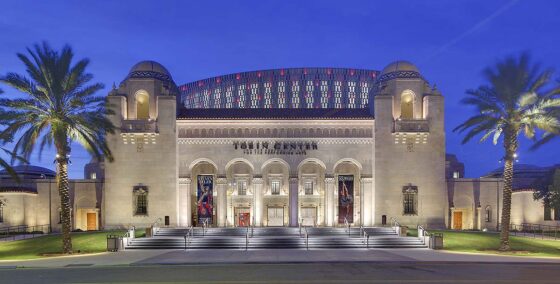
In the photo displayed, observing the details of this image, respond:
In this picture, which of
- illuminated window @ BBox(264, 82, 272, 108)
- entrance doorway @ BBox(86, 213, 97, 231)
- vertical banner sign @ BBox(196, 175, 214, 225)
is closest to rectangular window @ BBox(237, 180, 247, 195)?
vertical banner sign @ BBox(196, 175, 214, 225)

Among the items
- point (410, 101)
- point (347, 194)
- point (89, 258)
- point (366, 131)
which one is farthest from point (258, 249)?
point (410, 101)

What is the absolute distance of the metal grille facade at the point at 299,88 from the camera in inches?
5719

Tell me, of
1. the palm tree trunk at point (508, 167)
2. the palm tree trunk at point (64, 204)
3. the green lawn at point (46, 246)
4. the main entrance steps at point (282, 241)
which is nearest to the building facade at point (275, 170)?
the main entrance steps at point (282, 241)

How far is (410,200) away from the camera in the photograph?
44812 millimetres

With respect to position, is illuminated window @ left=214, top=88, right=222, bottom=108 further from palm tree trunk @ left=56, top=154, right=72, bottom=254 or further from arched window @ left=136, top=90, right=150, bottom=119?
palm tree trunk @ left=56, top=154, right=72, bottom=254

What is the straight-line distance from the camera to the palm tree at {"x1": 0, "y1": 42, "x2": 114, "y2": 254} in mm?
31688

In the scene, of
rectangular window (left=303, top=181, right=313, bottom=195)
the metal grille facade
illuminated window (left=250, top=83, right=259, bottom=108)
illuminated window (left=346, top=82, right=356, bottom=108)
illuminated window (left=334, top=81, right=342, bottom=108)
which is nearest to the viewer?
rectangular window (left=303, top=181, right=313, bottom=195)

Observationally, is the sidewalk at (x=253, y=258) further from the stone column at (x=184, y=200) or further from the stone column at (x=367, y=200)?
the stone column at (x=367, y=200)

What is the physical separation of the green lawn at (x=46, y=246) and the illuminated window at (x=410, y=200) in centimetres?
2390

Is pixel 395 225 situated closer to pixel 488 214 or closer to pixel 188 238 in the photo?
pixel 488 214

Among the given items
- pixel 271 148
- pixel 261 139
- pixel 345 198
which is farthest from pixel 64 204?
pixel 345 198

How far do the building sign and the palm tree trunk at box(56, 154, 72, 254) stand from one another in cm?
1579

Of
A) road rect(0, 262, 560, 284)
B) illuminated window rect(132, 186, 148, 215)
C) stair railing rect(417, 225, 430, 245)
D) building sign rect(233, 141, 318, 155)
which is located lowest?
stair railing rect(417, 225, 430, 245)

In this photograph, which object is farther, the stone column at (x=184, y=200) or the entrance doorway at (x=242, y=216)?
the entrance doorway at (x=242, y=216)
